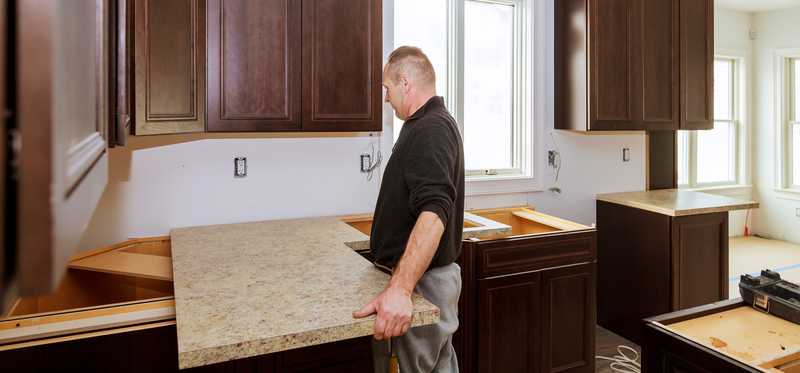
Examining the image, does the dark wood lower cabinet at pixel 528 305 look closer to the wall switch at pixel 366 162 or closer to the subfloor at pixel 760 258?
the wall switch at pixel 366 162

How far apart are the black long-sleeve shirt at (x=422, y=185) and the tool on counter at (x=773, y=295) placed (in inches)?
38.6

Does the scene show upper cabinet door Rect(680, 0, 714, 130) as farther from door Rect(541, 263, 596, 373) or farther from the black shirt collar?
the black shirt collar

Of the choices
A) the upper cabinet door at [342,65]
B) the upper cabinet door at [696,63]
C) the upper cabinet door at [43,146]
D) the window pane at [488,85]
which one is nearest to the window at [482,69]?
the window pane at [488,85]

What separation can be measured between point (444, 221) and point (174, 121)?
1127 mm

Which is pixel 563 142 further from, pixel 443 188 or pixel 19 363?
pixel 19 363

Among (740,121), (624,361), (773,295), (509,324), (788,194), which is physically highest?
(740,121)

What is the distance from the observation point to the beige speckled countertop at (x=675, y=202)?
10.5 ft

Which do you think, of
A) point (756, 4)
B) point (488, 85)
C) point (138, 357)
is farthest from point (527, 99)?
point (756, 4)

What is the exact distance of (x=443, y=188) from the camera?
1.58m

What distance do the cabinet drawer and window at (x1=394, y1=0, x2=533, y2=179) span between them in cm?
85

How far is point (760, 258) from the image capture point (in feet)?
17.5

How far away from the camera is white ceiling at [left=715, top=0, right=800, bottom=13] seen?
18.3ft

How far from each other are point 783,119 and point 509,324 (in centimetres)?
524

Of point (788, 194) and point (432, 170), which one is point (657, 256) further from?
point (788, 194)
